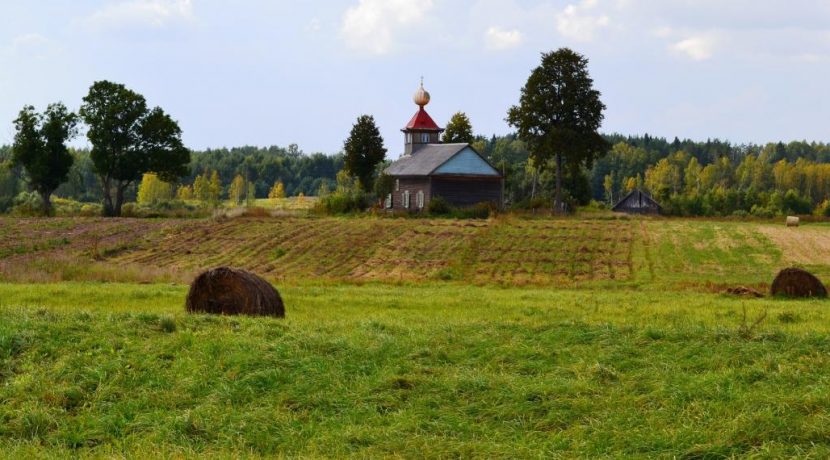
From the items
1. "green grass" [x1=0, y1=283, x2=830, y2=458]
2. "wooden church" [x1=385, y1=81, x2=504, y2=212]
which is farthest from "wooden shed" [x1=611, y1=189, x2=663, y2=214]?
"green grass" [x1=0, y1=283, x2=830, y2=458]

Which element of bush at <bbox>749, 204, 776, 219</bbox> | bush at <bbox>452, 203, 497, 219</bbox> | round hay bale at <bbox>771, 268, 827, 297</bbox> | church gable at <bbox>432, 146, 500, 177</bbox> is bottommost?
bush at <bbox>749, 204, 776, 219</bbox>

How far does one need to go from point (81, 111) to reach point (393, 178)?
24.6 meters

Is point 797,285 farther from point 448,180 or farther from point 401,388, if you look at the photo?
point 448,180

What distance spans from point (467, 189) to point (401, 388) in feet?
203

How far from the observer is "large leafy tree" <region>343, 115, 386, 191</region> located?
3310 inches

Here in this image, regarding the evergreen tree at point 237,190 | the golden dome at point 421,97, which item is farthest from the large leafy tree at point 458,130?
the evergreen tree at point 237,190

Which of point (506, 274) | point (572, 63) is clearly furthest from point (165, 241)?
point (572, 63)

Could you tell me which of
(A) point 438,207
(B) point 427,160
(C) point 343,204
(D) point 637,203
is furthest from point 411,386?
(D) point 637,203

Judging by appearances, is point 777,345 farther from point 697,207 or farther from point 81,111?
point 697,207

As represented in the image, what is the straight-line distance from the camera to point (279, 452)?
10680 mm

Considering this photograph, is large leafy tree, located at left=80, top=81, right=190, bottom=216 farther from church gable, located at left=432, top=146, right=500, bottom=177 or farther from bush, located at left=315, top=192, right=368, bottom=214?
church gable, located at left=432, top=146, right=500, bottom=177

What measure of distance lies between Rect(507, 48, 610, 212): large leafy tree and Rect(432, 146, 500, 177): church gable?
3.91 metres

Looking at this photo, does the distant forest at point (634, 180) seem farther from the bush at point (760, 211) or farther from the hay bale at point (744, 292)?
the hay bale at point (744, 292)

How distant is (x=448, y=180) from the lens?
73.5 m
